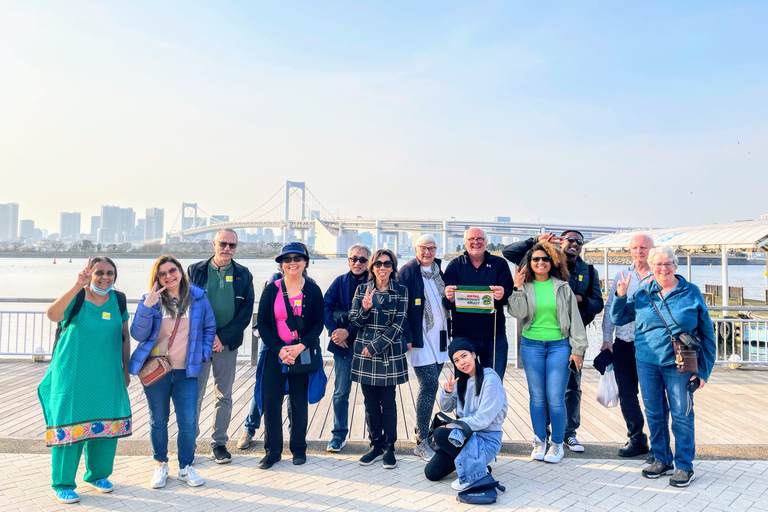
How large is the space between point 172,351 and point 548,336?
7.74 ft

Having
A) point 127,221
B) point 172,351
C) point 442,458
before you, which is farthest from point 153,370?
point 127,221

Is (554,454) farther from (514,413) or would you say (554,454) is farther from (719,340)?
(719,340)

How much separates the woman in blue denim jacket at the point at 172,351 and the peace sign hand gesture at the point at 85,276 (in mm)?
312

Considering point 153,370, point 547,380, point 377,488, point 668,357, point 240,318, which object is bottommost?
point 377,488

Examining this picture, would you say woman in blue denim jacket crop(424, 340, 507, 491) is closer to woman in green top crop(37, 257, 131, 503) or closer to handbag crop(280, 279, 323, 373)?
handbag crop(280, 279, 323, 373)

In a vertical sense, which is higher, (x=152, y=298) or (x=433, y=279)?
(x=433, y=279)

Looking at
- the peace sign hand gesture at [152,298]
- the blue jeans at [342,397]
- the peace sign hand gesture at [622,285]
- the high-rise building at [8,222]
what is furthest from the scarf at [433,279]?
the high-rise building at [8,222]

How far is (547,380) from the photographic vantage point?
3096 millimetres

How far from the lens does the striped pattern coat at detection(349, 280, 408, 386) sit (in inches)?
119

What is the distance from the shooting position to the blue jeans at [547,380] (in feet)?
10.0

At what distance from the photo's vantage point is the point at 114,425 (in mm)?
2670

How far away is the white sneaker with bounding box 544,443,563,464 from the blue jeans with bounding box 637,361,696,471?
555 millimetres

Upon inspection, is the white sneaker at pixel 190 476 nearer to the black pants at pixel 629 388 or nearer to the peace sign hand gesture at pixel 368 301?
the peace sign hand gesture at pixel 368 301

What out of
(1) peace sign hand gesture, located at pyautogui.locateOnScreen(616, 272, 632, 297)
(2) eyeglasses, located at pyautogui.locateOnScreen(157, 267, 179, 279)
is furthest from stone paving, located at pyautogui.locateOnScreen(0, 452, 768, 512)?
(2) eyeglasses, located at pyautogui.locateOnScreen(157, 267, 179, 279)
